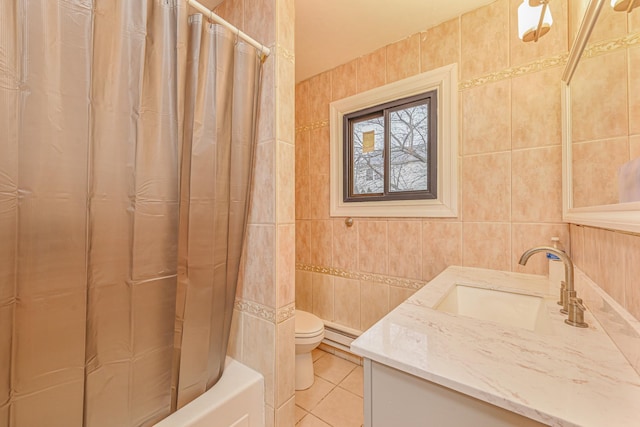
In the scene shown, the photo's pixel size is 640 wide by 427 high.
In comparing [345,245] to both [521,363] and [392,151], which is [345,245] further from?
[521,363]

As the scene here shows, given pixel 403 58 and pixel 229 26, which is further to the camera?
pixel 403 58

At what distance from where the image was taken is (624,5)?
62 cm

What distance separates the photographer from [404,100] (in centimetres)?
178

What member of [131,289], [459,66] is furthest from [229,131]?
[459,66]

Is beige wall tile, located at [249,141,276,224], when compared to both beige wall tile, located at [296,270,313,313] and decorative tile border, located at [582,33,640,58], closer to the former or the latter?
decorative tile border, located at [582,33,640,58]

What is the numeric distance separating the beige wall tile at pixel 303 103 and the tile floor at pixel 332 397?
2.05 metres

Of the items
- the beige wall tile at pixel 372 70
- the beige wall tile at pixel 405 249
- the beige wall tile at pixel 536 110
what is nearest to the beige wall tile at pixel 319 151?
the beige wall tile at pixel 372 70

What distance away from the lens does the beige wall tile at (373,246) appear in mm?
1832

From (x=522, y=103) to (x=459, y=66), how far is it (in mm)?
433

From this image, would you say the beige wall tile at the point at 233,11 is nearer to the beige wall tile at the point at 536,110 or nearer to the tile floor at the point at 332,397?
the beige wall tile at the point at 536,110

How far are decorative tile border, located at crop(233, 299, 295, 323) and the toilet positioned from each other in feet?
1.75

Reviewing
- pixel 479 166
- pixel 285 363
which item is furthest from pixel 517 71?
pixel 285 363

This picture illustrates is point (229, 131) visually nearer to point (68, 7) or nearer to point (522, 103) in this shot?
point (68, 7)

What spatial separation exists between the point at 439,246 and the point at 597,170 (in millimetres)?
854
